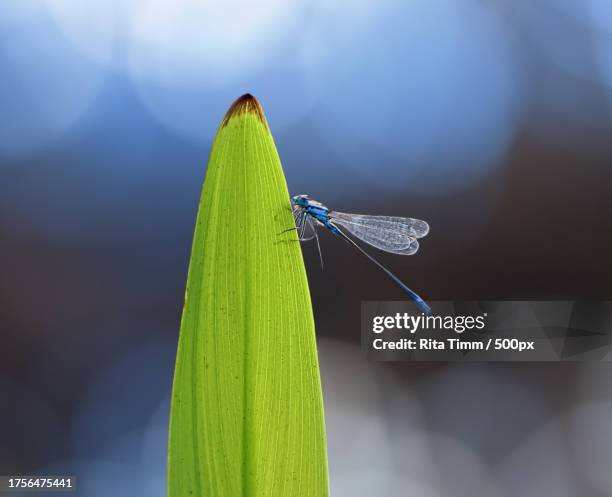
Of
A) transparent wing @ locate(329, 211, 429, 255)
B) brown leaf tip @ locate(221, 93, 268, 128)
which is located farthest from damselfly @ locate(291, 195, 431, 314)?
brown leaf tip @ locate(221, 93, 268, 128)

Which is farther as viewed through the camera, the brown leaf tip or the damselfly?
the damselfly

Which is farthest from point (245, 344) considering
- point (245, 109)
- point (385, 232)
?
point (385, 232)

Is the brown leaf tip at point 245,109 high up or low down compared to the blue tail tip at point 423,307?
down

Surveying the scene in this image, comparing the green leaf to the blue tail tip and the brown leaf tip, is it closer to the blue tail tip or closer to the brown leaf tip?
the brown leaf tip

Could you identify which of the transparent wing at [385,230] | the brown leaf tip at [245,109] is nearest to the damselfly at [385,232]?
the transparent wing at [385,230]

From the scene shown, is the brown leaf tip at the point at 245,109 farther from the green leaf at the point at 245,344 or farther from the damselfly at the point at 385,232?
the damselfly at the point at 385,232

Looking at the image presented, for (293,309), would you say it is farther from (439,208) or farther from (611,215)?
(611,215)

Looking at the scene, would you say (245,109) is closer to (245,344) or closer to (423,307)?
(245,344)
